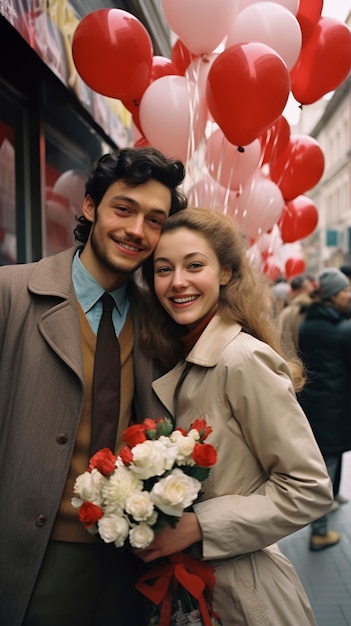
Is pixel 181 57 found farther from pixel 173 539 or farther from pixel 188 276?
pixel 173 539

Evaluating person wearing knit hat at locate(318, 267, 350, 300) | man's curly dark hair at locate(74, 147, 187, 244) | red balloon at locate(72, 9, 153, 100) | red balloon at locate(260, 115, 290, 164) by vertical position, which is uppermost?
red balloon at locate(72, 9, 153, 100)

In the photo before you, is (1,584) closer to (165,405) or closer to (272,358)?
(165,405)

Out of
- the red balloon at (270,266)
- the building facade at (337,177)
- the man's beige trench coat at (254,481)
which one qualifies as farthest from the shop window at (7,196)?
the building facade at (337,177)

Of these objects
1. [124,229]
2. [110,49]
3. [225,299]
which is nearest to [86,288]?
[124,229]

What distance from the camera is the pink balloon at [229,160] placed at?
411cm

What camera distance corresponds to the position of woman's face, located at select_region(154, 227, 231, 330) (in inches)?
80.8

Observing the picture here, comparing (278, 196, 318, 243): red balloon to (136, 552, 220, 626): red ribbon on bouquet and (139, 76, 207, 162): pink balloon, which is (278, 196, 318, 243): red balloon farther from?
(136, 552, 220, 626): red ribbon on bouquet

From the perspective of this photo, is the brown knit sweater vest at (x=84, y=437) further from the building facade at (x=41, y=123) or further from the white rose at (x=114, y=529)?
the building facade at (x=41, y=123)

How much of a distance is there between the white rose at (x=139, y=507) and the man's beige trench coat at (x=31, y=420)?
1.32ft

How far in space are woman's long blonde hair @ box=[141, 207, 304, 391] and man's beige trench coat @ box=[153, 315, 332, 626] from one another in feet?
0.54

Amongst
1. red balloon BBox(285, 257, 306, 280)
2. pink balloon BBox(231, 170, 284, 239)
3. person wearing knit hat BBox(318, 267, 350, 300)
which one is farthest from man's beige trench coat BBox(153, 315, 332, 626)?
red balloon BBox(285, 257, 306, 280)

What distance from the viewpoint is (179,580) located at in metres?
1.75

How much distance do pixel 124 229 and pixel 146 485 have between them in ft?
3.03

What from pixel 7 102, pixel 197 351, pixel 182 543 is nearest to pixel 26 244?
pixel 7 102
